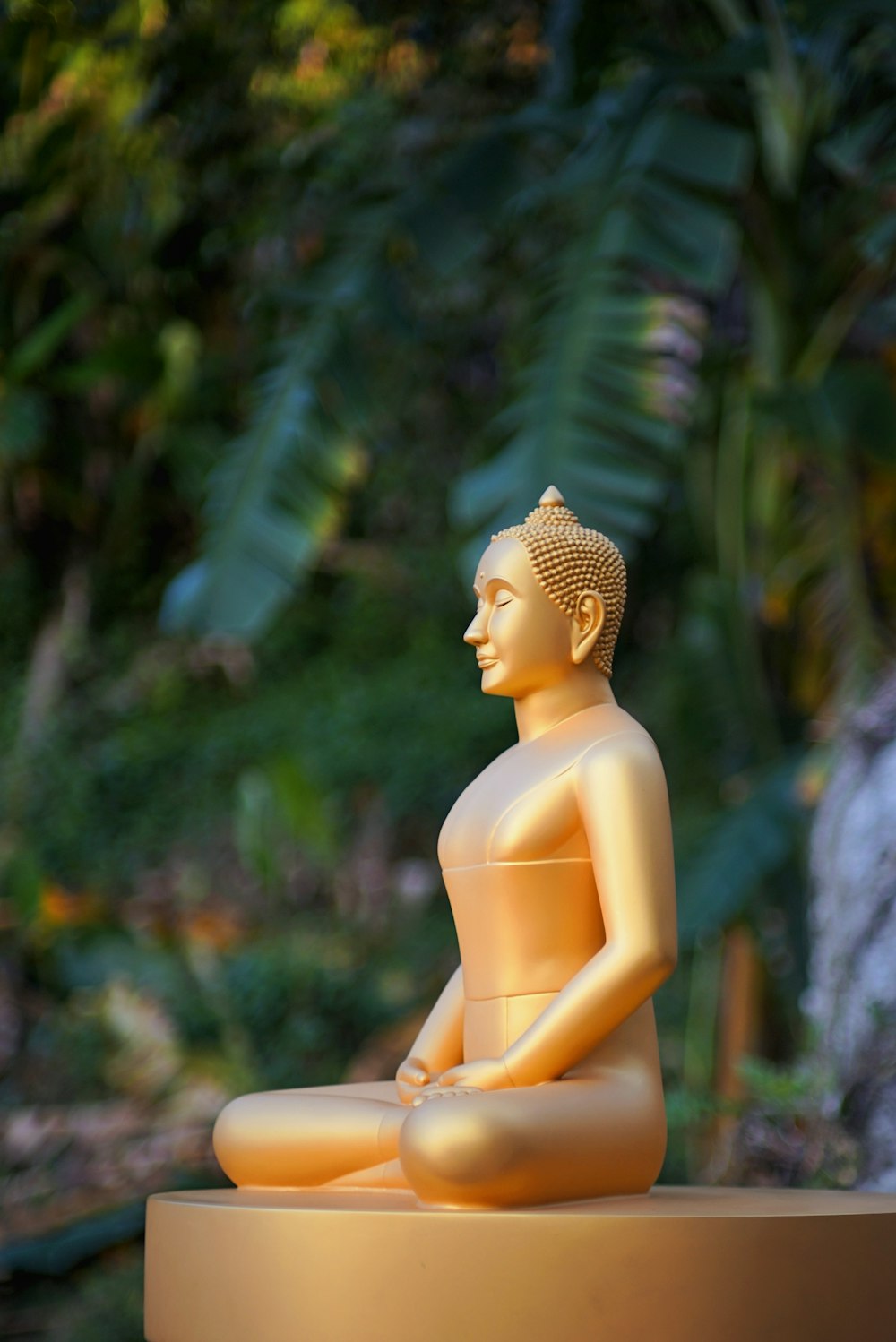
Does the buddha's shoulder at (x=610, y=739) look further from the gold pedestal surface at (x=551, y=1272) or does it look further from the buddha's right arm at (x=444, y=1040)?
the gold pedestal surface at (x=551, y=1272)

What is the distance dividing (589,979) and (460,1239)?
0.47 meters

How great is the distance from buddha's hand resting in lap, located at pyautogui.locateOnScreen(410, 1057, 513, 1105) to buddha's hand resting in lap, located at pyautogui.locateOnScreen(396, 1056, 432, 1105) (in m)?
0.06

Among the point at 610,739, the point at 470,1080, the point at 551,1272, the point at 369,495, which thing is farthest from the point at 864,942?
the point at 369,495

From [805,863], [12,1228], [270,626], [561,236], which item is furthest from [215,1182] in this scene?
[561,236]

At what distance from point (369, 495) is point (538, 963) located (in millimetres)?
7560

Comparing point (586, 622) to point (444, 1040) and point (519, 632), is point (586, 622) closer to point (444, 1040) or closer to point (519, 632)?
point (519, 632)

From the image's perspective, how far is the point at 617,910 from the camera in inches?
108

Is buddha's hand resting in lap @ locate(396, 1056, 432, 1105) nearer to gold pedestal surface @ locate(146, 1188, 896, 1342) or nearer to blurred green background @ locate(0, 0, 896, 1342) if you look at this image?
gold pedestal surface @ locate(146, 1188, 896, 1342)

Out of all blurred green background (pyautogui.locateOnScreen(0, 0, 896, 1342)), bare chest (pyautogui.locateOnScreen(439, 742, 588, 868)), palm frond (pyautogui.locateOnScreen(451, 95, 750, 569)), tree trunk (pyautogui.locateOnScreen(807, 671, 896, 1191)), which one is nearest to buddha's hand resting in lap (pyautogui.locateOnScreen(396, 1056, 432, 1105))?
bare chest (pyautogui.locateOnScreen(439, 742, 588, 868))

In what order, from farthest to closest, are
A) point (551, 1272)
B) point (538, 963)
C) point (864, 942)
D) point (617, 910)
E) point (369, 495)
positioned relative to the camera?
point (369, 495), point (864, 942), point (538, 963), point (617, 910), point (551, 1272)

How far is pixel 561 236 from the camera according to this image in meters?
8.33

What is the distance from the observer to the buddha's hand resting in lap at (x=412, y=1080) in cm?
293

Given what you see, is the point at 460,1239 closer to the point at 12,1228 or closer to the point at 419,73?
the point at 12,1228

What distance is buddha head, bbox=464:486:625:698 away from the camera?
3.05 metres
